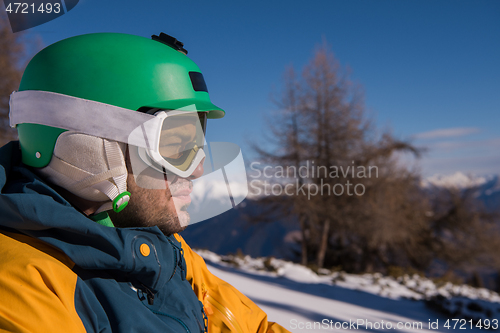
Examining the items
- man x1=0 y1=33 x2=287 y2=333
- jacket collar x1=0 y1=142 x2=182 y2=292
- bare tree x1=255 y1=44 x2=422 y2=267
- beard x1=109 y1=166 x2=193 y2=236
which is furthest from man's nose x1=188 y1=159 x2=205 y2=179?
bare tree x1=255 y1=44 x2=422 y2=267

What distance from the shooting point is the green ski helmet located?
131 cm

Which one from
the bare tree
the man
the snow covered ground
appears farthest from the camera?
the bare tree

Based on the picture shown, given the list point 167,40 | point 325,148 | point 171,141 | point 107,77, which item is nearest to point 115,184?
point 171,141

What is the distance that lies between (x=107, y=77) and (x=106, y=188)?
0.46 m

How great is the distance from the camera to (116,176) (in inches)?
51.8

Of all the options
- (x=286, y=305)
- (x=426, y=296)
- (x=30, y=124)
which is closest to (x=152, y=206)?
(x=30, y=124)

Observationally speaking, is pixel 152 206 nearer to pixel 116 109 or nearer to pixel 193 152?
pixel 193 152

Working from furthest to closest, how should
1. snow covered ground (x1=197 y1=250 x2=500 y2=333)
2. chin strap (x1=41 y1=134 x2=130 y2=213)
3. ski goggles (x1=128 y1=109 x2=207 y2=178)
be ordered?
1. snow covered ground (x1=197 y1=250 x2=500 y2=333)
2. ski goggles (x1=128 y1=109 x2=207 y2=178)
3. chin strap (x1=41 y1=134 x2=130 y2=213)

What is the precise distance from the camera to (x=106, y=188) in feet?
4.21

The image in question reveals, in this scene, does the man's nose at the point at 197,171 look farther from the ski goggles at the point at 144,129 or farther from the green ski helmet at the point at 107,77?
the green ski helmet at the point at 107,77

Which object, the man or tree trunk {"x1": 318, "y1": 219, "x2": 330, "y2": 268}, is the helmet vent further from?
tree trunk {"x1": 318, "y1": 219, "x2": 330, "y2": 268}

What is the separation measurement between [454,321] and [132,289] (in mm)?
5931

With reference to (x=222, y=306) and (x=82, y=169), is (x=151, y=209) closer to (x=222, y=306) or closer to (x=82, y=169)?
(x=82, y=169)

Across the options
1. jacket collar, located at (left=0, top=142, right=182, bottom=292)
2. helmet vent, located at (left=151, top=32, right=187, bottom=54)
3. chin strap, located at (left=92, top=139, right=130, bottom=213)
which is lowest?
jacket collar, located at (left=0, top=142, right=182, bottom=292)
